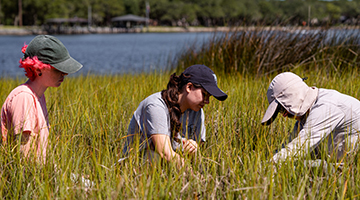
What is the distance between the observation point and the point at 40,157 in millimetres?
2002

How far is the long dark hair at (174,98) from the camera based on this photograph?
222cm

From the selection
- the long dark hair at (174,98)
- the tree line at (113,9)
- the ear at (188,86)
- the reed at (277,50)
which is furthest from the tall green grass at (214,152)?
the tree line at (113,9)

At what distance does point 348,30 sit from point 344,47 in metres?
0.47

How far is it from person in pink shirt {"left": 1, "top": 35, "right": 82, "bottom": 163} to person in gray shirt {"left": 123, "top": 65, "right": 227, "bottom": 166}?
523 mm

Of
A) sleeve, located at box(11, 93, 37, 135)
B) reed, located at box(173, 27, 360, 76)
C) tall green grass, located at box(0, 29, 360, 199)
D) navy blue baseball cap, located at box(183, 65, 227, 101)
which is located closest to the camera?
tall green grass, located at box(0, 29, 360, 199)

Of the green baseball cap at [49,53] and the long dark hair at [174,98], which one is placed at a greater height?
the green baseball cap at [49,53]

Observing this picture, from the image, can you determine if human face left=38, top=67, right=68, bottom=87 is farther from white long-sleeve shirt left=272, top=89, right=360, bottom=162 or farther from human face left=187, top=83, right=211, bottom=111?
white long-sleeve shirt left=272, top=89, right=360, bottom=162

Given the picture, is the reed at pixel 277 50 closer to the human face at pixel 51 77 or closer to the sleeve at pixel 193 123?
the sleeve at pixel 193 123

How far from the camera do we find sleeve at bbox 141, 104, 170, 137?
2.13 metres

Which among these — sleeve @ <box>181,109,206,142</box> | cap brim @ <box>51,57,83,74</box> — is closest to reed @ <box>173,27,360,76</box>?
sleeve @ <box>181,109,206,142</box>

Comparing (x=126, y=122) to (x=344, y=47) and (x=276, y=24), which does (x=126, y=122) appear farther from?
(x=344, y=47)

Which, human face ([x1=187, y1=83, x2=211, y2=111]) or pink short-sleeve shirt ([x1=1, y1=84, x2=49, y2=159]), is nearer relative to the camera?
pink short-sleeve shirt ([x1=1, y1=84, x2=49, y2=159])

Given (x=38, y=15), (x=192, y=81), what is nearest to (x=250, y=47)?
(x=192, y=81)

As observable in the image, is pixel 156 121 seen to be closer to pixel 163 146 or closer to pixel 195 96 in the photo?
pixel 163 146
